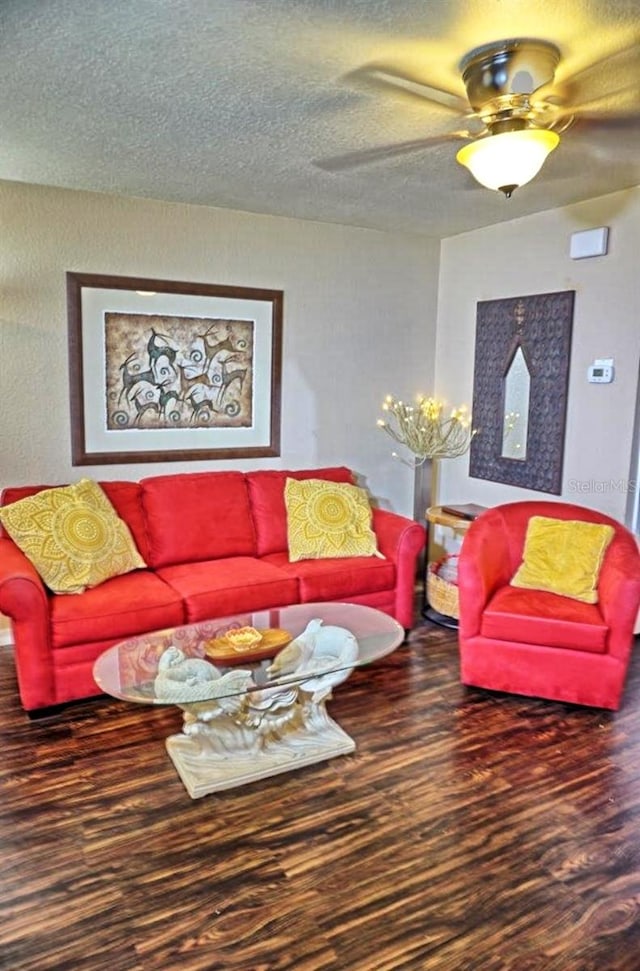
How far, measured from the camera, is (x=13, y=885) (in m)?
2.00

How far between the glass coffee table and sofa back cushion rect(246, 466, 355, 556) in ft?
3.58

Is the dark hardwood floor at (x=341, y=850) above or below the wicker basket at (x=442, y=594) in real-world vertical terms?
below

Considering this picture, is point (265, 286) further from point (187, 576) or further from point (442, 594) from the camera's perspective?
point (442, 594)

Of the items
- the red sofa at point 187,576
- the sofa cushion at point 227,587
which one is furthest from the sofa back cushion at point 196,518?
the sofa cushion at point 227,587

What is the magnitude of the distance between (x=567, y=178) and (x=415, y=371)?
182 centimetres

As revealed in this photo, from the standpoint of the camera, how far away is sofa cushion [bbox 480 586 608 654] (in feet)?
10.0

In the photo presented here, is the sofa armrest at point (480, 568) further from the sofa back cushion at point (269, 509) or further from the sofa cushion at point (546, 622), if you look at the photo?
the sofa back cushion at point (269, 509)

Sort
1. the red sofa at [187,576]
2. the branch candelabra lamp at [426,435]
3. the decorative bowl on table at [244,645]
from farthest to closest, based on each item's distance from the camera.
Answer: the branch candelabra lamp at [426,435], the red sofa at [187,576], the decorative bowl on table at [244,645]

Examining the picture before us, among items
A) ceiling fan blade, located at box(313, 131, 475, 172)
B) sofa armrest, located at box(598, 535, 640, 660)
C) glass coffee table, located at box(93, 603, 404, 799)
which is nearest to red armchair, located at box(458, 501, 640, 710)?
sofa armrest, located at box(598, 535, 640, 660)

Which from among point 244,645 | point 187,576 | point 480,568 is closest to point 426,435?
point 480,568

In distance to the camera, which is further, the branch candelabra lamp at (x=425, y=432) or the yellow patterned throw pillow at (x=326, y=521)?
the branch candelabra lamp at (x=425, y=432)

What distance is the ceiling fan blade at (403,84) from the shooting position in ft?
7.23

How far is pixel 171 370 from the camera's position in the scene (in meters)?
4.05

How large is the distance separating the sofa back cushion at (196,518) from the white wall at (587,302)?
176cm
